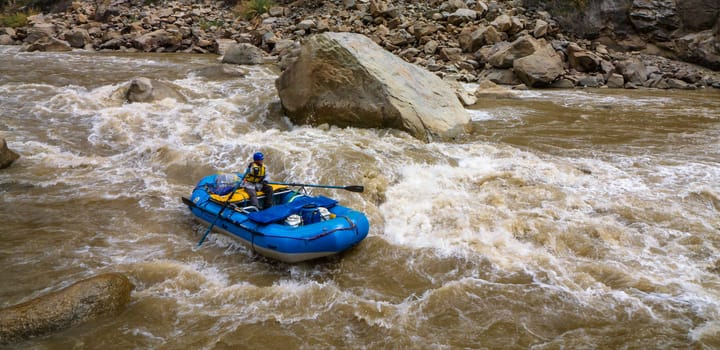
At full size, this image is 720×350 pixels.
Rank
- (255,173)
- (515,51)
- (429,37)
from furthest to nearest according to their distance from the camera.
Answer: (429,37)
(515,51)
(255,173)

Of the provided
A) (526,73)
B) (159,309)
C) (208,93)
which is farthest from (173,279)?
(526,73)

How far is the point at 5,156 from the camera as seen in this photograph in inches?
275

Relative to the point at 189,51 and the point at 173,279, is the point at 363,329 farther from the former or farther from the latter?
the point at 189,51

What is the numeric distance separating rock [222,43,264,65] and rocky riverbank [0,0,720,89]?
0.77 m

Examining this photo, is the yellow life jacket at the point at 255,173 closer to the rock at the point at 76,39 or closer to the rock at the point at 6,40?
the rock at the point at 76,39

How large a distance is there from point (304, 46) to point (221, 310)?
5.68m

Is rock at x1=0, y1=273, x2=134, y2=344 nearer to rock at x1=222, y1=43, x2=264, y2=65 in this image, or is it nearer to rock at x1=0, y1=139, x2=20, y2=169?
rock at x1=0, y1=139, x2=20, y2=169

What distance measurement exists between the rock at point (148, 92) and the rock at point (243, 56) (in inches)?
185

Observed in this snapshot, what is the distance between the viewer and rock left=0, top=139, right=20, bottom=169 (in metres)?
6.91

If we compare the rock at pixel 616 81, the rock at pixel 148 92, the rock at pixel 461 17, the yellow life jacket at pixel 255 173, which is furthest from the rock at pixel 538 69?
the yellow life jacket at pixel 255 173

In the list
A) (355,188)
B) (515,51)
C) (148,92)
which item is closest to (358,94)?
(355,188)

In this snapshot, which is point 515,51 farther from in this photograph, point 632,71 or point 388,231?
point 388,231

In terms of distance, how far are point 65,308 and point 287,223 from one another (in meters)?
2.08

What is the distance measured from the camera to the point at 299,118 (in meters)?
8.76
